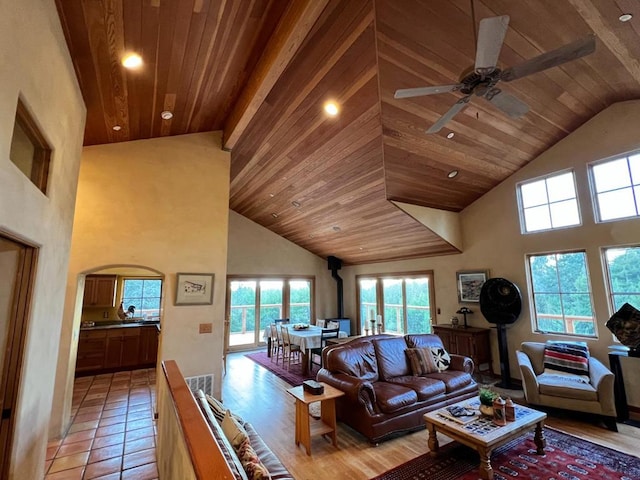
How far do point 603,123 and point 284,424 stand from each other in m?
6.31

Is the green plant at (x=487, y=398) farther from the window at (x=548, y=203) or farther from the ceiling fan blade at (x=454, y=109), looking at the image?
the window at (x=548, y=203)

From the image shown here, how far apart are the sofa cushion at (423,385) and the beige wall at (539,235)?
248cm

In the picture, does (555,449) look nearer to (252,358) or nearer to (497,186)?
(497,186)

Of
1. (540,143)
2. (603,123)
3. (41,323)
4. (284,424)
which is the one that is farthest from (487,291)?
(41,323)

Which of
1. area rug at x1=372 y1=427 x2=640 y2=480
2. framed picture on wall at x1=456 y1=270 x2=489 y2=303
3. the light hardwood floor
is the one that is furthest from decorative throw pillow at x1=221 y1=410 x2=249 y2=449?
framed picture on wall at x1=456 y1=270 x2=489 y2=303

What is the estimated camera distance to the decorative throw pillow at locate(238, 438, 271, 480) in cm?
153

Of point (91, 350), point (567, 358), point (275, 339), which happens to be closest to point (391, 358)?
point (567, 358)

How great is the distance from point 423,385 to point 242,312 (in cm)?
601

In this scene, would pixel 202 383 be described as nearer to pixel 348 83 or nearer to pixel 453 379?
pixel 453 379

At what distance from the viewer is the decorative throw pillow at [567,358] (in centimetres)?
417

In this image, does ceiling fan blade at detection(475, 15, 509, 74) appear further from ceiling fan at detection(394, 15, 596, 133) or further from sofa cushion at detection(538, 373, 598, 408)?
sofa cushion at detection(538, 373, 598, 408)

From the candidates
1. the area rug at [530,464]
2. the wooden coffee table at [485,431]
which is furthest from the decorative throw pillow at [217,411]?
the wooden coffee table at [485,431]

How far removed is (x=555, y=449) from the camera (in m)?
3.19

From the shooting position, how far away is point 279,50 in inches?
106
